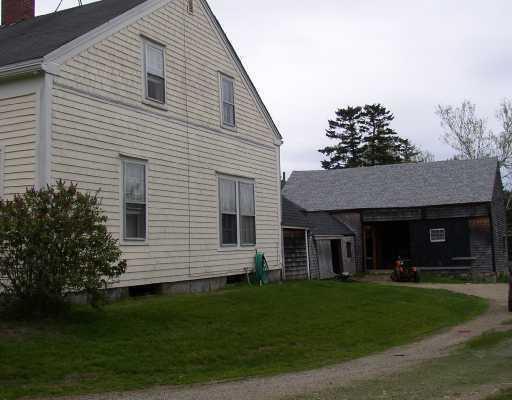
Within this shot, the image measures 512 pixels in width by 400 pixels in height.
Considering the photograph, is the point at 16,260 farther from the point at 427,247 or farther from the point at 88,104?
the point at 427,247

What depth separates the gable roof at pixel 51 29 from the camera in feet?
45.0

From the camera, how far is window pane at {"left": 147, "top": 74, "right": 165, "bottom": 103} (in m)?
16.4

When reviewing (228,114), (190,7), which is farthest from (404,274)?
(190,7)

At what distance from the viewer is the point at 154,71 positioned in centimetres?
1655

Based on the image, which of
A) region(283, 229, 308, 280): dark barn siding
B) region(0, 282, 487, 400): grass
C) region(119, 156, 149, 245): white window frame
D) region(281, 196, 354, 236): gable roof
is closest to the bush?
region(0, 282, 487, 400): grass

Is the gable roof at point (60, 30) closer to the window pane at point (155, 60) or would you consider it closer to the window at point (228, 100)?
the window at point (228, 100)

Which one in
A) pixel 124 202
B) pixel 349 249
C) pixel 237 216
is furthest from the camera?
pixel 349 249

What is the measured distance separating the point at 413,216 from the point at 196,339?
24.7 meters

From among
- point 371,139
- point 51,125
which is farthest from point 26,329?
point 371,139

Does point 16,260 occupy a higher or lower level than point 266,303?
higher

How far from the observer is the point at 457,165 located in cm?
3650

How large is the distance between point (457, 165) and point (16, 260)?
97.6 feet

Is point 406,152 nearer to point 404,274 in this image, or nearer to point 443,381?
point 404,274

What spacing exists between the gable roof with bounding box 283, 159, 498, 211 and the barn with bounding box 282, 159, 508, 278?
0.17 ft
